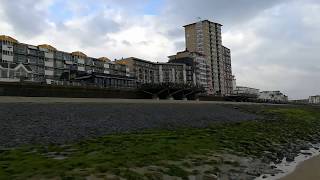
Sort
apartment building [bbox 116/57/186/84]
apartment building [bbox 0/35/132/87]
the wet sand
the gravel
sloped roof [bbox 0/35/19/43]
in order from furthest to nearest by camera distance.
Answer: apartment building [bbox 116/57/186/84], sloped roof [bbox 0/35/19/43], apartment building [bbox 0/35/132/87], the gravel, the wet sand

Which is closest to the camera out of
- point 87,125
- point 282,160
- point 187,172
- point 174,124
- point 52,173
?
point 52,173

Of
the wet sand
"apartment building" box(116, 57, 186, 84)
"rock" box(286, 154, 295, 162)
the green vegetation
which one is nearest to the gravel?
the green vegetation

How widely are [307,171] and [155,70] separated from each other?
179237mm

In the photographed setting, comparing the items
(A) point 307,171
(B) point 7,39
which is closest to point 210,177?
(A) point 307,171

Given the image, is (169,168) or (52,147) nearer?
(169,168)

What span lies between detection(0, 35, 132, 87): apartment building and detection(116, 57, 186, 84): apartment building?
9242 millimetres

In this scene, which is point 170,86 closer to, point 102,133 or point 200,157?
point 102,133

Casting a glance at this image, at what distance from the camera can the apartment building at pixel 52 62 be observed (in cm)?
11981

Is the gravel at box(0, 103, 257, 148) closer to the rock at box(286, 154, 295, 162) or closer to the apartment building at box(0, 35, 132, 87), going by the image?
the rock at box(286, 154, 295, 162)

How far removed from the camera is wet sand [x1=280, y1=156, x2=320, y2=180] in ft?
51.0

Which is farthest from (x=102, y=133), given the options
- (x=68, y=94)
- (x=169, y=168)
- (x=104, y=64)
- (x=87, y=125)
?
(x=104, y=64)

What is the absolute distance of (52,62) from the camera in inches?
5620

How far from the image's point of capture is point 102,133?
74.2 feet

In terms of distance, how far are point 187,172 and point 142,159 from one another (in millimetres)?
1812
